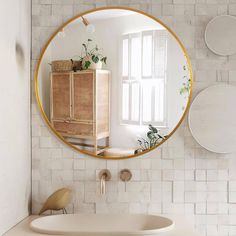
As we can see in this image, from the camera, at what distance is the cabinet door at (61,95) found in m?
2.46

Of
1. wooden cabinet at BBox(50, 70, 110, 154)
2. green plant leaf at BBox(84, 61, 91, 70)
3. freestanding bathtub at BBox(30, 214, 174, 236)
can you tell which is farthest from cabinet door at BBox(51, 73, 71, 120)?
freestanding bathtub at BBox(30, 214, 174, 236)

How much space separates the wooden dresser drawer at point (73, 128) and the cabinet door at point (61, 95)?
38 mm

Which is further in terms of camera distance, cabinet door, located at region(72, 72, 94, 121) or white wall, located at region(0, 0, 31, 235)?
cabinet door, located at region(72, 72, 94, 121)

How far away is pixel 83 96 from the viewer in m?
2.45

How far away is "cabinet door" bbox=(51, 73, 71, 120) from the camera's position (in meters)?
2.46

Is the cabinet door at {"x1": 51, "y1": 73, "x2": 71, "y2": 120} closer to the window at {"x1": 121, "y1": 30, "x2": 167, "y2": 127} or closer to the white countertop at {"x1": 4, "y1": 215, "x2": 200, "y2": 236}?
the window at {"x1": 121, "y1": 30, "x2": 167, "y2": 127}

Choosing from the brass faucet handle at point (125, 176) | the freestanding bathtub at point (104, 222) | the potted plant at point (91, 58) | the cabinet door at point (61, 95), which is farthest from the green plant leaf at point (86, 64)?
the freestanding bathtub at point (104, 222)

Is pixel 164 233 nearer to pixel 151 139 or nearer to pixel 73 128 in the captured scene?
pixel 151 139

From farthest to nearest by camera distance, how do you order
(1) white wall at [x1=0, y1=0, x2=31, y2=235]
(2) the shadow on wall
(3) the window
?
(3) the window → (2) the shadow on wall → (1) white wall at [x1=0, y1=0, x2=31, y2=235]


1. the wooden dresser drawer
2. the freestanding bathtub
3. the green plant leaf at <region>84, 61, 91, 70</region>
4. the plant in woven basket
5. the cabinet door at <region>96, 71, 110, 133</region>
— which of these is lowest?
the freestanding bathtub

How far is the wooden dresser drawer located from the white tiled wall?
→ 0.24 feet

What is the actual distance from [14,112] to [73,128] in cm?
38

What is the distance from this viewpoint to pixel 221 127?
2408 mm

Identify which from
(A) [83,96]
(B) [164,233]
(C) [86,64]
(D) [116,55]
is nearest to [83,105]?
(A) [83,96]
